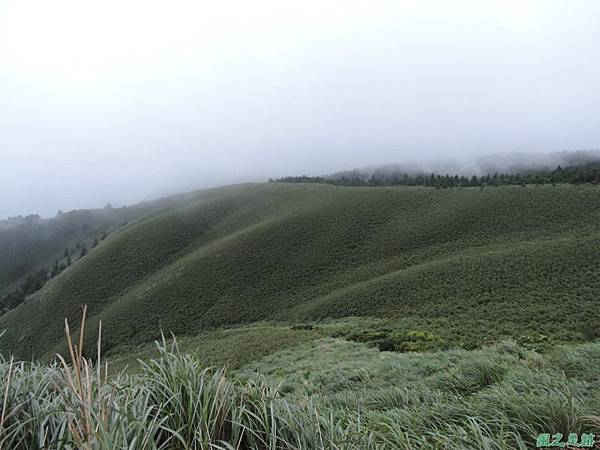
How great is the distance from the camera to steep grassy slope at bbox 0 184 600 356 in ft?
80.4

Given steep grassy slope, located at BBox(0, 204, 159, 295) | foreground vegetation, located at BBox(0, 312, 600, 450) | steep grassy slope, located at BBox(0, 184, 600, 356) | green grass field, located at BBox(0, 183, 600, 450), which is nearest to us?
foreground vegetation, located at BBox(0, 312, 600, 450)

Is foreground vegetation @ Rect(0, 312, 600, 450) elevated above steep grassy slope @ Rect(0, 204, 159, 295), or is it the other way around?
foreground vegetation @ Rect(0, 312, 600, 450)

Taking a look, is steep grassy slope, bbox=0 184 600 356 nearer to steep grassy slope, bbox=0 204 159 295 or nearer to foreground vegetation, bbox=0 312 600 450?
foreground vegetation, bbox=0 312 600 450

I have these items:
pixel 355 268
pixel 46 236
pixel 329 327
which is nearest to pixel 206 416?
pixel 329 327

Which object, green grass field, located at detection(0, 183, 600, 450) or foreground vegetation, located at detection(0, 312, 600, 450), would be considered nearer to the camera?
foreground vegetation, located at detection(0, 312, 600, 450)

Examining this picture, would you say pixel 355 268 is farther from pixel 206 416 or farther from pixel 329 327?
pixel 206 416

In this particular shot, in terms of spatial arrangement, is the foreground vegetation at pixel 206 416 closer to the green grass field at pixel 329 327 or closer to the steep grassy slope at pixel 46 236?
the green grass field at pixel 329 327

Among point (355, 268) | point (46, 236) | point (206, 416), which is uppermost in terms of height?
point (206, 416)

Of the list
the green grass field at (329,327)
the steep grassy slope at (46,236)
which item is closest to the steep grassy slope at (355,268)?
the green grass field at (329,327)

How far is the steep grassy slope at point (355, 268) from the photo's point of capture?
2450cm

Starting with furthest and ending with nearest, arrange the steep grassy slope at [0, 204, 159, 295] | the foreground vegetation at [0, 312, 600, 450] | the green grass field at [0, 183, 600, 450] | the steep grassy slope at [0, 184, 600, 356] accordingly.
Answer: the steep grassy slope at [0, 204, 159, 295]
the steep grassy slope at [0, 184, 600, 356]
the green grass field at [0, 183, 600, 450]
the foreground vegetation at [0, 312, 600, 450]

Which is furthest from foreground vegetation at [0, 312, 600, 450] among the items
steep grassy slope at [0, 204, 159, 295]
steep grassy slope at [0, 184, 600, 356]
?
steep grassy slope at [0, 204, 159, 295]

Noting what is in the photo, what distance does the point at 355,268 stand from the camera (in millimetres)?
46781

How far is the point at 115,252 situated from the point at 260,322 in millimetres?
46585
